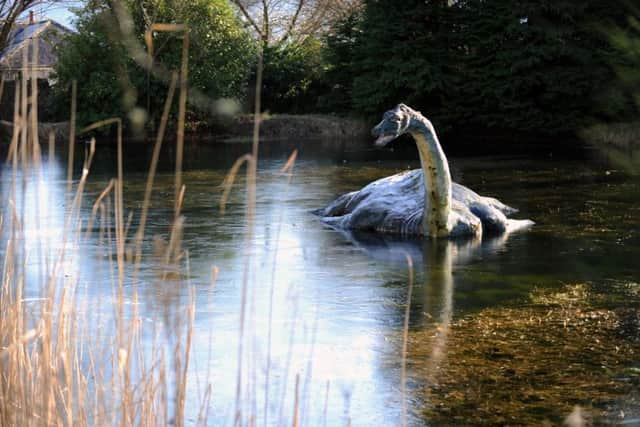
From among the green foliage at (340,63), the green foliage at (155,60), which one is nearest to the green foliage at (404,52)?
the green foliage at (340,63)

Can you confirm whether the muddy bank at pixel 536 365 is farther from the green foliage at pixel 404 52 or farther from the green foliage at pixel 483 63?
the green foliage at pixel 404 52

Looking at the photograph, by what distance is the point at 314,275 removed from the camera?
25.8ft

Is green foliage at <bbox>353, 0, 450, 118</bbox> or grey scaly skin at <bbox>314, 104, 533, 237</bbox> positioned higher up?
green foliage at <bbox>353, 0, 450, 118</bbox>

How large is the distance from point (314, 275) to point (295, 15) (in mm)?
27979

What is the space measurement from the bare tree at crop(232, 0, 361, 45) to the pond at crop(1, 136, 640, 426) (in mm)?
19342

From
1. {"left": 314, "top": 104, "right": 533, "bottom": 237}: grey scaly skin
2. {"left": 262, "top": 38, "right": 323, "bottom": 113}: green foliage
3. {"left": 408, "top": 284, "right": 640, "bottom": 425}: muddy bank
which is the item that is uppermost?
{"left": 262, "top": 38, "right": 323, "bottom": 113}: green foliage

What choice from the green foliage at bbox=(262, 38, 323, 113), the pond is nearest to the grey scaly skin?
the pond

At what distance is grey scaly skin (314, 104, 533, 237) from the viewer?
9.17m

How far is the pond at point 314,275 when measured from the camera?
461 centimetres

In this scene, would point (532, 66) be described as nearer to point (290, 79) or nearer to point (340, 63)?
point (340, 63)

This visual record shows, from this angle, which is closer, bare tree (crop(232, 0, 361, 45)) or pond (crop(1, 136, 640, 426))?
pond (crop(1, 136, 640, 426))

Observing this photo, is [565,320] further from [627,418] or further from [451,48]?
[451,48]

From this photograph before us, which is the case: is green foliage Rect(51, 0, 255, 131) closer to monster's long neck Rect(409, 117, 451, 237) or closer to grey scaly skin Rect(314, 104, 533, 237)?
grey scaly skin Rect(314, 104, 533, 237)

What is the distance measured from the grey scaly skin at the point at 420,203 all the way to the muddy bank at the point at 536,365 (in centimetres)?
247
